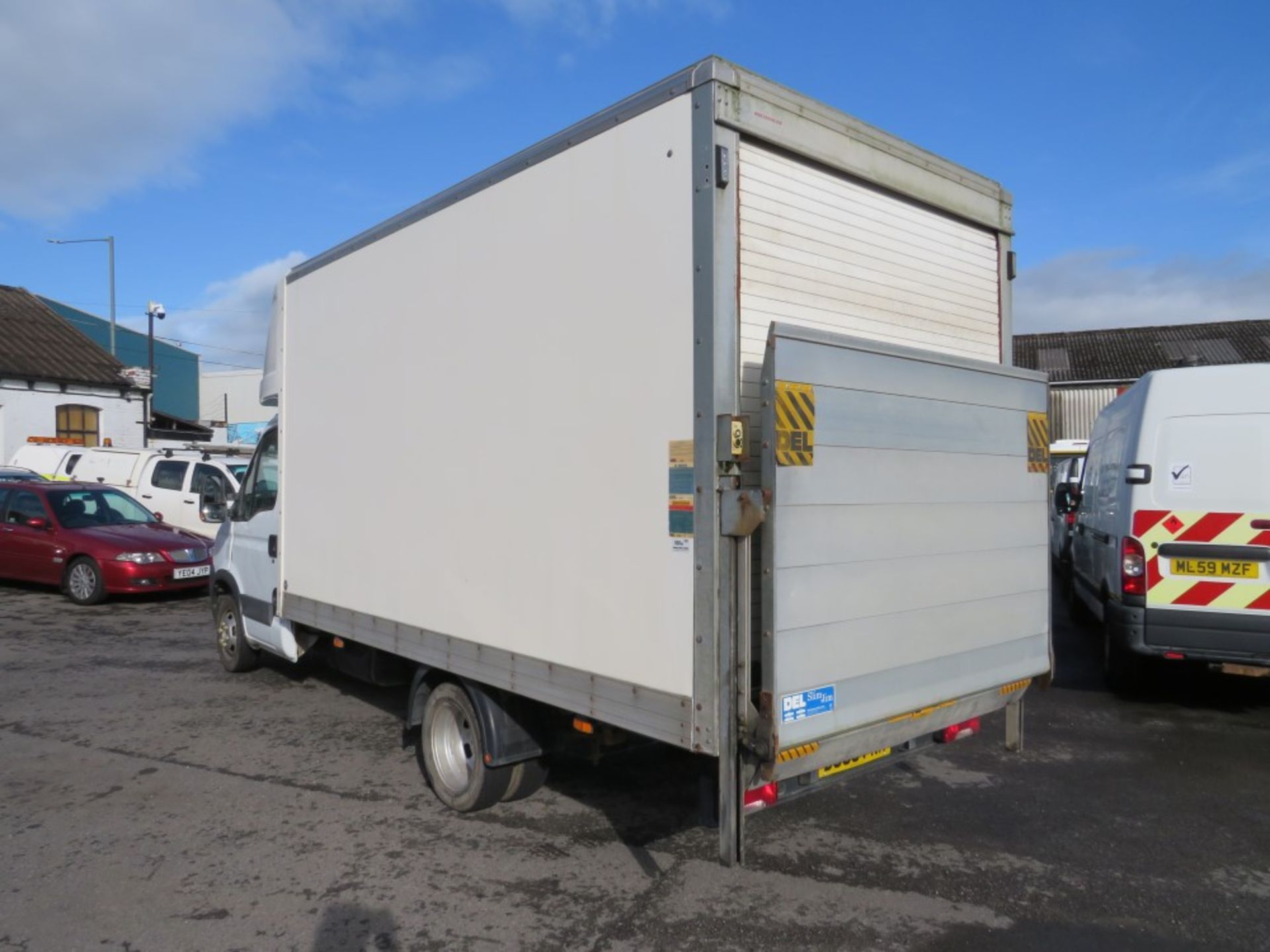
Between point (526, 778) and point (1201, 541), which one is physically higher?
point (1201, 541)

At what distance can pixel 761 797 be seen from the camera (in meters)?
3.69

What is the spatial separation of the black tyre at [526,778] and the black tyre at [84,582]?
9518mm

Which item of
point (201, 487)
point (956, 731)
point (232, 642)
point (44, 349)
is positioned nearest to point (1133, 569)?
point (956, 731)

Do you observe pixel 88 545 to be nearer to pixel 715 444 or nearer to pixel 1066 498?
pixel 715 444

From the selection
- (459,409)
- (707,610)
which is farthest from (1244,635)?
(459,409)

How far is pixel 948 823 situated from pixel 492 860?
2.39 meters

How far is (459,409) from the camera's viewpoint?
479cm

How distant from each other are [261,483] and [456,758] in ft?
11.0

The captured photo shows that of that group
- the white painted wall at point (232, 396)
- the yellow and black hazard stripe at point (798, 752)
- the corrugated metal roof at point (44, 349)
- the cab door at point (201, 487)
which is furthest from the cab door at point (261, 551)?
the white painted wall at point (232, 396)

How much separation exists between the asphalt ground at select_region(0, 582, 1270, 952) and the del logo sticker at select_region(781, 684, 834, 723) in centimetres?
95

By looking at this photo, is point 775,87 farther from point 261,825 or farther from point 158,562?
point 158,562

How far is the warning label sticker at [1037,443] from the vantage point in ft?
15.6

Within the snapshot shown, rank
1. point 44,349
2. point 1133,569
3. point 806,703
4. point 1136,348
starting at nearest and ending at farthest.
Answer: point 806,703 < point 1133,569 < point 44,349 < point 1136,348

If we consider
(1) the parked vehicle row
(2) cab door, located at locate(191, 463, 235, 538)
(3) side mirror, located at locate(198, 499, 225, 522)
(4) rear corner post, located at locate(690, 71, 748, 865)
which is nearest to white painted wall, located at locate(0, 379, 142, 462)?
(1) the parked vehicle row
